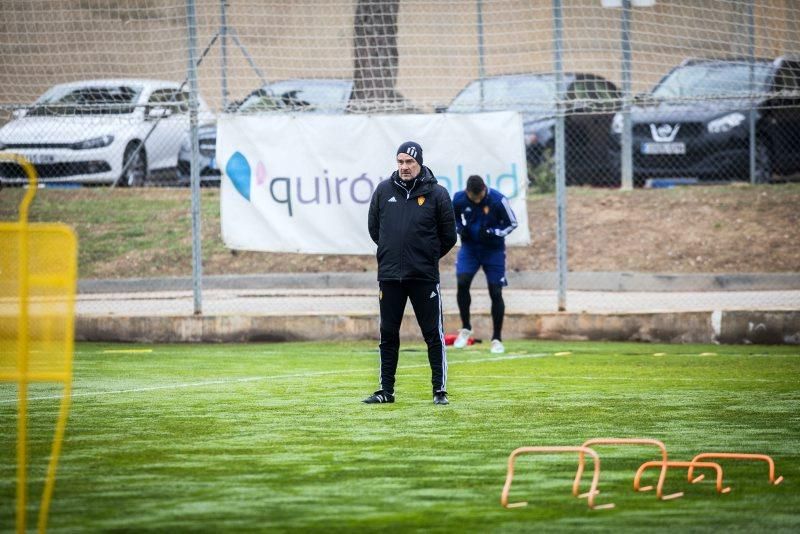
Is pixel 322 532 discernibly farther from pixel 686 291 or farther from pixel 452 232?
pixel 686 291


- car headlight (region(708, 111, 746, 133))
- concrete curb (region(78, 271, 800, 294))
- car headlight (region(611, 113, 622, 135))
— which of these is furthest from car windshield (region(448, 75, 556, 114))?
car headlight (region(708, 111, 746, 133))

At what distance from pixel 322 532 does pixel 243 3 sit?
13.1 m

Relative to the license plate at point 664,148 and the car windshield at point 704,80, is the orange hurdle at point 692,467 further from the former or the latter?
the license plate at point 664,148

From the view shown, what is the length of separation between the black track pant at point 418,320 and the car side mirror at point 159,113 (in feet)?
23.2

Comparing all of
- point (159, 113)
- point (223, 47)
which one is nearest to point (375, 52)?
point (223, 47)

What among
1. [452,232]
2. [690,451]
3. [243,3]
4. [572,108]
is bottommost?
[690,451]

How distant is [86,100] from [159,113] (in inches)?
41.9

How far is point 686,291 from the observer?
64.9ft

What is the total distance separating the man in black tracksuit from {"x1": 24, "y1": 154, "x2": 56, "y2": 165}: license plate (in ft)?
32.2

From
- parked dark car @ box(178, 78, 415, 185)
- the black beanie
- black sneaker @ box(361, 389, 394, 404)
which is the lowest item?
black sneaker @ box(361, 389, 394, 404)

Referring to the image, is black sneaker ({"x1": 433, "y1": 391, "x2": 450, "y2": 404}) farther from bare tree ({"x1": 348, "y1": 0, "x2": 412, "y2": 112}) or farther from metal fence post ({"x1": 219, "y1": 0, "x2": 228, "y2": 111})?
bare tree ({"x1": 348, "y1": 0, "x2": 412, "y2": 112})

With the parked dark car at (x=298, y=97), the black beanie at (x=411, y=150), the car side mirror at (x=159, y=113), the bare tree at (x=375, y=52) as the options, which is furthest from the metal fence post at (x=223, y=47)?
the black beanie at (x=411, y=150)

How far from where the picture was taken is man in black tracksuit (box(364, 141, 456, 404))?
10.6m

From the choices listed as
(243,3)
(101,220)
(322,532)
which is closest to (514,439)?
(322,532)
